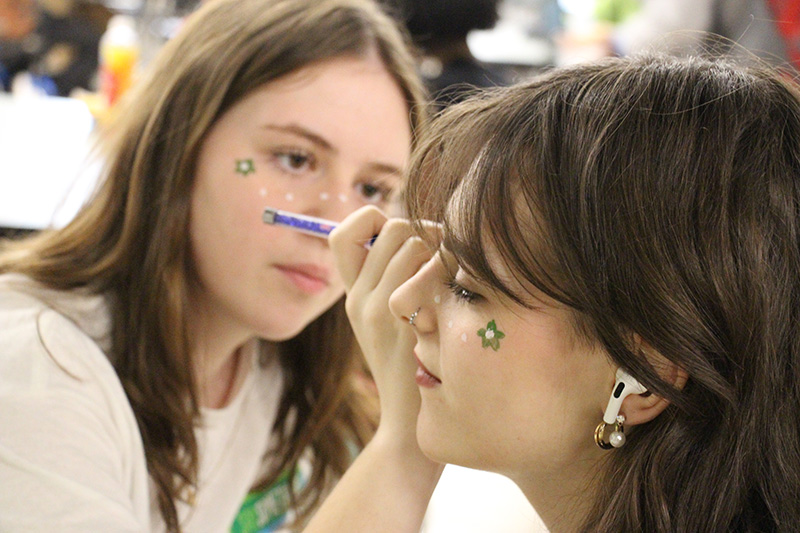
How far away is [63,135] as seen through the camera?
75.7 inches

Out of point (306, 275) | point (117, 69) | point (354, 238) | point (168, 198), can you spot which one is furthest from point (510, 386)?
point (117, 69)

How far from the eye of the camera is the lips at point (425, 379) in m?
0.67

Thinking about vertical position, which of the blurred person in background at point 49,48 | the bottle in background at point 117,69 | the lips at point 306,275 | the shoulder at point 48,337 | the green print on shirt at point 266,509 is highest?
the lips at point 306,275

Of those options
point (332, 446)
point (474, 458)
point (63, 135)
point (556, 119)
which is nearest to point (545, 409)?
point (474, 458)

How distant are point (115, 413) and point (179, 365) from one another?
4.7 inches

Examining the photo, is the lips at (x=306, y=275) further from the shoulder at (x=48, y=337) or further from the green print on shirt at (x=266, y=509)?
the green print on shirt at (x=266, y=509)

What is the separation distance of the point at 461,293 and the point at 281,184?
351 mm

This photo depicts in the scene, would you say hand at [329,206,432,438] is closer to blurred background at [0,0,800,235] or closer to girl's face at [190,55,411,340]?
girl's face at [190,55,411,340]

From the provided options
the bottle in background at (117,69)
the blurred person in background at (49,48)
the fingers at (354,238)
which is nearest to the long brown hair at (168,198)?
the fingers at (354,238)

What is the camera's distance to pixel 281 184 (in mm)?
915

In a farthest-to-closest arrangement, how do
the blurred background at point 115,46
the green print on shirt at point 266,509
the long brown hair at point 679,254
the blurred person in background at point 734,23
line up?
the blurred background at point 115,46, the blurred person in background at point 734,23, the green print on shirt at point 266,509, the long brown hair at point 679,254

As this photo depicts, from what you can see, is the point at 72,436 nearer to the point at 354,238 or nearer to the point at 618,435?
the point at 354,238

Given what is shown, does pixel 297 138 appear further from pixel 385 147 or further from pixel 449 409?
pixel 449 409

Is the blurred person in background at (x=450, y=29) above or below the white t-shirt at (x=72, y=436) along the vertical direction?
above
